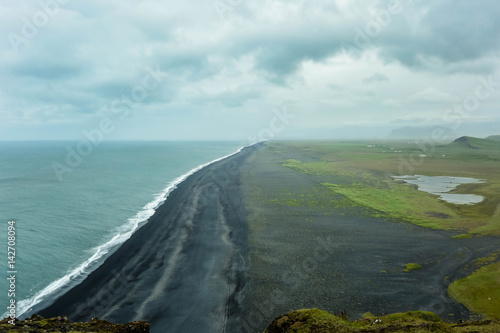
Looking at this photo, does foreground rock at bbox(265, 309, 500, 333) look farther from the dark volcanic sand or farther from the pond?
the pond

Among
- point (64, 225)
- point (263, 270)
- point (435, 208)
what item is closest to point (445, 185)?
point (435, 208)

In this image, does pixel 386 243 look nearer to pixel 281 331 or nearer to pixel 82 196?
pixel 281 331

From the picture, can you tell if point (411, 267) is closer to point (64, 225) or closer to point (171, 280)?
point (171, 280)

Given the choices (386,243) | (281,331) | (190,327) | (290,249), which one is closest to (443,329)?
(281,331)

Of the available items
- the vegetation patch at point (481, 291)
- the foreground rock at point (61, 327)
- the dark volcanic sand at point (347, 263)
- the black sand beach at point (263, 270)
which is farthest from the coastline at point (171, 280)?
the vegetation patch at point (481, 291)

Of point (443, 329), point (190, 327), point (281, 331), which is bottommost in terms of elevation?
point (190, 327)

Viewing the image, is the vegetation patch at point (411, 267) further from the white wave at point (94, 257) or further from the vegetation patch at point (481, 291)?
the white wave at point (94, 257)
